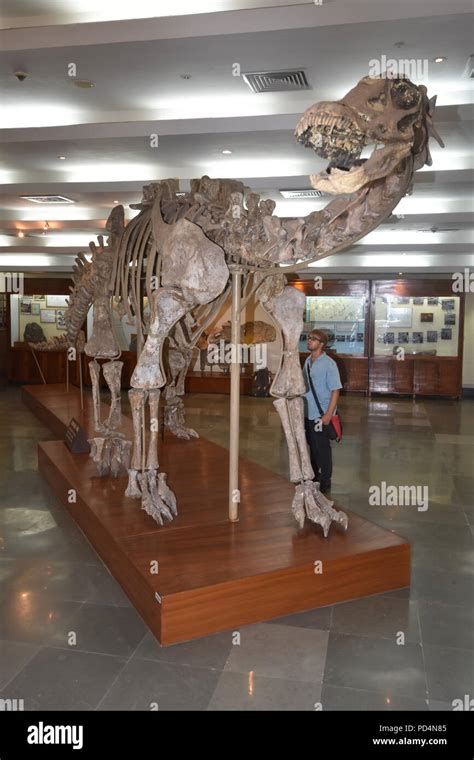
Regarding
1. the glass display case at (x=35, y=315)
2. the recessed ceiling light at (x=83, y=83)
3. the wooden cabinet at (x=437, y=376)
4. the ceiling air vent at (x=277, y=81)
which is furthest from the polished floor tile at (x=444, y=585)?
the glass display case at (x=35, y=315)

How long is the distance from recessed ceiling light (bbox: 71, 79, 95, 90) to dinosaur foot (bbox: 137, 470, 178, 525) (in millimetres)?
3536

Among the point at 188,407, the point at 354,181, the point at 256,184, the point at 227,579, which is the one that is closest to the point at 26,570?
the point at 227,579

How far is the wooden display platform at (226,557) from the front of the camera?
3709 mm

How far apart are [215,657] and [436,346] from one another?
13.1 meters

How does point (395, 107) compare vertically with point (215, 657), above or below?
above

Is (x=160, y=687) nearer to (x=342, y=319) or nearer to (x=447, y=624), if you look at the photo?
(x=447, y=624)

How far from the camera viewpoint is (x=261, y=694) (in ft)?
10.5

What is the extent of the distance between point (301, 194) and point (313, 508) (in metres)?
6.01

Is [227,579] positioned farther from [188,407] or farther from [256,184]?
[188,407]

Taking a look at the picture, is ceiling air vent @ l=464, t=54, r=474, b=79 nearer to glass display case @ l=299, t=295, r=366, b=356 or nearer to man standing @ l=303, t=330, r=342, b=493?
man standing @ l=303, t=330, r=342, b=493

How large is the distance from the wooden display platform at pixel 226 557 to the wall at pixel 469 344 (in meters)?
11.3

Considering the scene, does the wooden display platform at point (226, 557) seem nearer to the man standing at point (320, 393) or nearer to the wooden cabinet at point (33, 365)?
the man standing at point (320, 393)

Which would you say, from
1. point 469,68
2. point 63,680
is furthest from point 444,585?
point 469,68

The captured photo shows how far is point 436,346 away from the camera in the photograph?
50.1 feet
